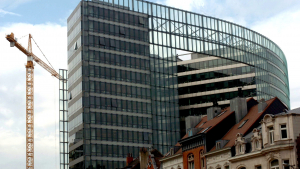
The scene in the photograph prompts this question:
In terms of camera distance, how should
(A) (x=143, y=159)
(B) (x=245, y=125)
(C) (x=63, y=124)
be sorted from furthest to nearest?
(C) (x=63, y=124) < (A) (x=143, y=159) < (B) (x=245, y=125)

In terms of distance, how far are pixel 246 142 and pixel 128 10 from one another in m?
69.9

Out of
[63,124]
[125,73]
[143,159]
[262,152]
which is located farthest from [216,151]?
[63,124]

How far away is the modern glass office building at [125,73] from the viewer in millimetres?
115125

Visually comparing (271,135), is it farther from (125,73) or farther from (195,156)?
(125,73)

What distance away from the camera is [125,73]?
4764 inches

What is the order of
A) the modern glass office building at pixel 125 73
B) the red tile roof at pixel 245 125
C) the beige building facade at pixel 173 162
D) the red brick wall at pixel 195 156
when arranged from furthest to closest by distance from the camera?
the modern glass office building at pixel 125 73 → the beige building facade at pixel 173 162 → the red brick wall at pixel 195 156 → the red tile roof at pixel 245 125

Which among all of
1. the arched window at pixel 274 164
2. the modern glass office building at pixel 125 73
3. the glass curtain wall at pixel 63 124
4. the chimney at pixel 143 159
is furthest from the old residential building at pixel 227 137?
the glass curtain wall at pixel 63 124

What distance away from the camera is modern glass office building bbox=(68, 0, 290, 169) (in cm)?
11512

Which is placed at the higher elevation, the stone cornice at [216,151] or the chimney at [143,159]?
the chimney at [143,159]

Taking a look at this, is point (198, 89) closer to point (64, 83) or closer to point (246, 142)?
point (64, 83)

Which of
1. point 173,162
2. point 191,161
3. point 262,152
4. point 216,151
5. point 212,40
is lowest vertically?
point 262,152

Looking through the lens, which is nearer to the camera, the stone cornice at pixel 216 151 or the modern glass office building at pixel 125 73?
the stone cornice at pixel 216 151

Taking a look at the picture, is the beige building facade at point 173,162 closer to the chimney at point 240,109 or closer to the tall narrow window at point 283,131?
the chimney at point 240,109

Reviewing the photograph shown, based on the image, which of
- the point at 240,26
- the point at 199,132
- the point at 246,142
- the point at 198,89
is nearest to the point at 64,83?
the point at 198,89
